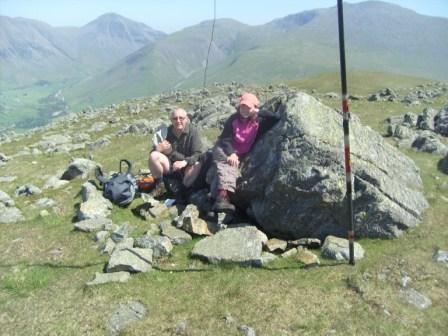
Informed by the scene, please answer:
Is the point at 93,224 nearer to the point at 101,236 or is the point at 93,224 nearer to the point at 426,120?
the point at 101,236

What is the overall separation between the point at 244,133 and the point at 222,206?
2.48m

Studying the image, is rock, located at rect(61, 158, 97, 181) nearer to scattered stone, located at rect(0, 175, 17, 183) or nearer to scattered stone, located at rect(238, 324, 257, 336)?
scattered stone, located at rect(0, 175, 17, 183)

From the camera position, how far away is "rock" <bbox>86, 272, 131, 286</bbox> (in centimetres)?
1066

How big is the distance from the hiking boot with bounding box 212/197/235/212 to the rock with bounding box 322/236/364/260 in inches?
121

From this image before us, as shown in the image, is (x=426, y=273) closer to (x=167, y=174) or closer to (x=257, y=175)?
(x=257, y=175)

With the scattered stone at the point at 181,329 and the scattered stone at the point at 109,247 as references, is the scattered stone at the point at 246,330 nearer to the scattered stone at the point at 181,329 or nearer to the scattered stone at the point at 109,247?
the scattered stone at the point at 181,329

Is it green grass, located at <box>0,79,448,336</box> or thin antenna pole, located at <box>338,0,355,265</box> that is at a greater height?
thin antenna pole, located at <box>338,0,355,265</box>

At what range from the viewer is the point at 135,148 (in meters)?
27.6

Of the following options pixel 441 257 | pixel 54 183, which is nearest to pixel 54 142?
pixel 54 183

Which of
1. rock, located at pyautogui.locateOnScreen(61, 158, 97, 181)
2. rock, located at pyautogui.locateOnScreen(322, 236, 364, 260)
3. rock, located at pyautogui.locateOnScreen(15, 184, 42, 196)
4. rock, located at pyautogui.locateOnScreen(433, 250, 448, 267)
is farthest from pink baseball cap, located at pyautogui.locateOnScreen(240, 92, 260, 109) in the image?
rock, located at pyautogui.locateOnScreen(15, 184, 42, 196)

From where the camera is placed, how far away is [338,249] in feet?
36.7

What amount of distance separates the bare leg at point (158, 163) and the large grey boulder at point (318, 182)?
3251mm

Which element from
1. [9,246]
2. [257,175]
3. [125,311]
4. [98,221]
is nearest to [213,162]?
[257,175]

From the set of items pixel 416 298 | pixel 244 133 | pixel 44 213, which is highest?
pixel 244 133
